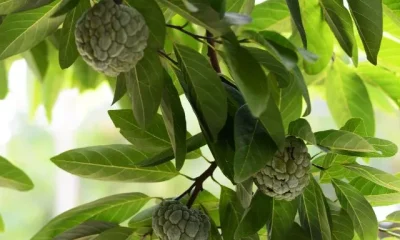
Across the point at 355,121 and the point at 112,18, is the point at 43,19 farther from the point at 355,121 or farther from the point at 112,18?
the point at 355,121

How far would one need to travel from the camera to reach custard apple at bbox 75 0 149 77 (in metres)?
0.52

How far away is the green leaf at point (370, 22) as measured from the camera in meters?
0.60

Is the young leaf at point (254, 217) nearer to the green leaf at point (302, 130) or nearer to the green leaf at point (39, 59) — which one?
the green leaf at point (302, 130)

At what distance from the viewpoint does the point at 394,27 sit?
900 mm

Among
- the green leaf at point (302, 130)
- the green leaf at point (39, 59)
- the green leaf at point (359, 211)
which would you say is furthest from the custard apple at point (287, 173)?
the green leaf at point (39, 59)

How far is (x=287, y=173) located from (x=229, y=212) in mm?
143

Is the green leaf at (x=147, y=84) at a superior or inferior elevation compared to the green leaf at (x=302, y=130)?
superior

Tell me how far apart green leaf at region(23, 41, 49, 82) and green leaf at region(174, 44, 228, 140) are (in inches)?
18.2

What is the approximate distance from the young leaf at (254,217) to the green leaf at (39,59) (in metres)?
0.51

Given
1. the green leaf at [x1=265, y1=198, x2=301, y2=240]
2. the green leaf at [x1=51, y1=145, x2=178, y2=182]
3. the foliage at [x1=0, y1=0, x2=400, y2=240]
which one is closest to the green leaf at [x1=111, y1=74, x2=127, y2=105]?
the foliage at [x1=0, y1=0, x2=400, y2=240]

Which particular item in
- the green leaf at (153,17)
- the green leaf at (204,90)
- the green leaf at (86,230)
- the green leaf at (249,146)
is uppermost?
the green leaf at (153,17)

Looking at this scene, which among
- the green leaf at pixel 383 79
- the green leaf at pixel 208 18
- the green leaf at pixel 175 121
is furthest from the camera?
the green leaf at pixel 383 79

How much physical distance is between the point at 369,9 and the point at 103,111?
2051mm

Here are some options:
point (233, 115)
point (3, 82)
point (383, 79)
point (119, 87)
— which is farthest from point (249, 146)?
point (3, 82)
